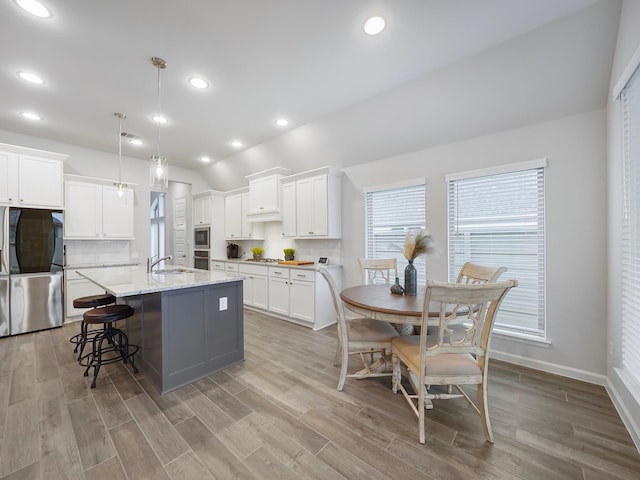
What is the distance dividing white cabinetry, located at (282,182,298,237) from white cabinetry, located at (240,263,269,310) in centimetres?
79

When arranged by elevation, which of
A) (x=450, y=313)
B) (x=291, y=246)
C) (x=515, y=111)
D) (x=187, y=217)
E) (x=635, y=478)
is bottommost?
(x=635, y=478)

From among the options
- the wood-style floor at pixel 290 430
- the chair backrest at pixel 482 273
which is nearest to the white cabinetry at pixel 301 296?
the wood-style floor at pixel 290 430

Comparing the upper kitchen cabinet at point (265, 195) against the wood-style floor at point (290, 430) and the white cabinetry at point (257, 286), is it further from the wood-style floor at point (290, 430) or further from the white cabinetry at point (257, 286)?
the wood-style floor at point (290, 430)

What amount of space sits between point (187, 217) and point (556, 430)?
7.03 m

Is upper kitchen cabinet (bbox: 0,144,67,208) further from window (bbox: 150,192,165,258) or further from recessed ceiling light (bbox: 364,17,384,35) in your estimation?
recessed ceiling light (bbox: 364,17,384,35)

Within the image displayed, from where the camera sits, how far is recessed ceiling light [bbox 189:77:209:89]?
9.05 ft

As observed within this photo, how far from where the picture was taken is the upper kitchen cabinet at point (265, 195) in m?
4.77

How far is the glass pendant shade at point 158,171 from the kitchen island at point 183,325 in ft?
3.46

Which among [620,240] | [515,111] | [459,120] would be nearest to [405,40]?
[459,120]

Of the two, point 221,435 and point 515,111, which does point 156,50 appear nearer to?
point 221,435

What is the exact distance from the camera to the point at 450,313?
6.29 ft

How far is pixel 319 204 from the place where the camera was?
420 centimetres

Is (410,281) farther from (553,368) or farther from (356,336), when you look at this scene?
(553,368)

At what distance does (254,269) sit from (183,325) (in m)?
2.47
